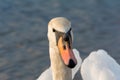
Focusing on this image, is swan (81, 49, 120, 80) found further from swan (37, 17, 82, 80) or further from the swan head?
the swan head

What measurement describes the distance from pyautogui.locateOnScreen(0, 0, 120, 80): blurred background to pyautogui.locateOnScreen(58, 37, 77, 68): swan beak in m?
2.31

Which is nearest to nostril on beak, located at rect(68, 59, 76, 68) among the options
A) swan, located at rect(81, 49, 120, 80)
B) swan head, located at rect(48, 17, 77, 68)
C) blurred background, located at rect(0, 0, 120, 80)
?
swan head, located at rect(48, 17, 77, 68)

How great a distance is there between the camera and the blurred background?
7.57 meters

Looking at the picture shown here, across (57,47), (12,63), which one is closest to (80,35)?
(12,63)

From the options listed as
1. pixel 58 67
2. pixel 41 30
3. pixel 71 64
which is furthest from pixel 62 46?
pixel 41 30

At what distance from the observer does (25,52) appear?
7812mm

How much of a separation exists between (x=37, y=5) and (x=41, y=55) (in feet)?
4.95

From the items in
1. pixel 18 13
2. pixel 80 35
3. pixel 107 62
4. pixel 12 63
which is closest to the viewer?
pixel 107 62

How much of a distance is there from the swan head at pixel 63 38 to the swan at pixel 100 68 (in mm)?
1336

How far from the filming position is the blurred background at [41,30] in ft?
24.8

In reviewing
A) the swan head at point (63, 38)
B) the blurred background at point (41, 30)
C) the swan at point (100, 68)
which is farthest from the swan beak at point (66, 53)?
the blurred background at point (41, 30)

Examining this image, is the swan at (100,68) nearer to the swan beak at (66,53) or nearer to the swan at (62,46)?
the swan at (62,46)

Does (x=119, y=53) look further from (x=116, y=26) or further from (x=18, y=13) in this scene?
(x=18, y=13)

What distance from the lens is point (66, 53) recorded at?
496 cm
